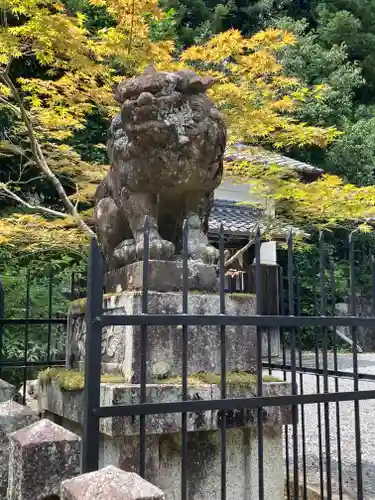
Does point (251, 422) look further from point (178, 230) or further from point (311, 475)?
→ point (311, 475)

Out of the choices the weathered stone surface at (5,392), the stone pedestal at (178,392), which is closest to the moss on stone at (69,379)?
the stone pedestal at (178,392)

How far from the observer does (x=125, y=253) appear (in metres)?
3.11

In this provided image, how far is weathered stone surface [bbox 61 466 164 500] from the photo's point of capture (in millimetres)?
1265

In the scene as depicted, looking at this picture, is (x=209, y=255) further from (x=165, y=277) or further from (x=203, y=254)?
(x=165, y=277)

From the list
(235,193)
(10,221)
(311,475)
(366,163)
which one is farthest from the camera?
(366,163)

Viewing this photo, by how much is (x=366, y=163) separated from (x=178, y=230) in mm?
13153

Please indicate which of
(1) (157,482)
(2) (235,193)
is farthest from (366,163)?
(1) (157,482)

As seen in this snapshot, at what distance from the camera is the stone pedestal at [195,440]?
2.53 meters

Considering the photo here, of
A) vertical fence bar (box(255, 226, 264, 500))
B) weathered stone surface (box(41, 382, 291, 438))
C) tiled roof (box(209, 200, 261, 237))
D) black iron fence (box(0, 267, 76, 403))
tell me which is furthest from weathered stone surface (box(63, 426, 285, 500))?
tiled roof (box(209, 200, 261, 237))

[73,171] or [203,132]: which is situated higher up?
[73,171]

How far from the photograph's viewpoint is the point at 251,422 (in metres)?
2.77

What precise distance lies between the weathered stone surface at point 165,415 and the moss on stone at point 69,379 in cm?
5

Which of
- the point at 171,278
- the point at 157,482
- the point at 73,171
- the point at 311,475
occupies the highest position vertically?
the point at 73,171

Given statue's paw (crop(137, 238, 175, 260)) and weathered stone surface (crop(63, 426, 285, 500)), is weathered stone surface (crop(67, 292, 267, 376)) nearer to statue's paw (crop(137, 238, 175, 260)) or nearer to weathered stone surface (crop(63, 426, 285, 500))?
statue's paw (crop(137, 238, 175, 260))
